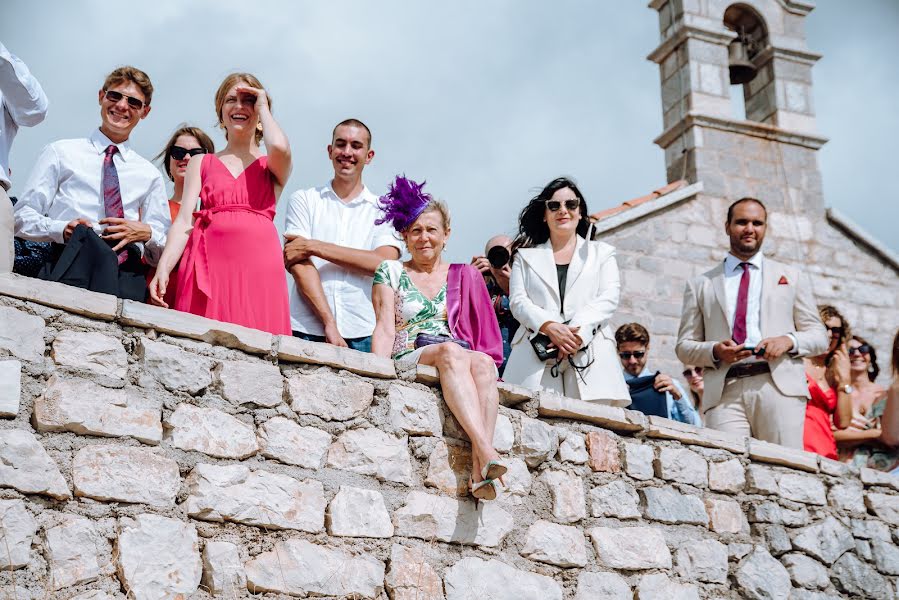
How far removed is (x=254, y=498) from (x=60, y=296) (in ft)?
3.24

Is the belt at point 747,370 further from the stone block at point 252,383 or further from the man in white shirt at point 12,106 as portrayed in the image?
the man in white shirt at point 12,106

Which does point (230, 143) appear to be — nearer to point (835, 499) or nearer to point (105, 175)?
point (105, 175)

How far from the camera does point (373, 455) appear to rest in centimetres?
425

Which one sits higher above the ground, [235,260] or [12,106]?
[12,106]

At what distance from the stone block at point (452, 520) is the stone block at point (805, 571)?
1829mm

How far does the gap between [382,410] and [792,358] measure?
260 centimetres

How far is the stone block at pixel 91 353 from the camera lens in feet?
12.1

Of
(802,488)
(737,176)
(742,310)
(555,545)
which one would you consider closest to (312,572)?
(555,545)

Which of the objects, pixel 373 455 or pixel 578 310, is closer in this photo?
pixel 373 455

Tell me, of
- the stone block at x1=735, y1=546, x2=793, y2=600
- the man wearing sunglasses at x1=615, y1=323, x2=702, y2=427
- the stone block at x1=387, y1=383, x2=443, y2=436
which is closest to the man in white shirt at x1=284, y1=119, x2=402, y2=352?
the stone block at x1=387, y1=383, x2=443, y2=436

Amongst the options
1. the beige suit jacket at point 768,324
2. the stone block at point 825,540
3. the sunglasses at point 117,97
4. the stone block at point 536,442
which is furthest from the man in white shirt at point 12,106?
the stone block at point 825,540

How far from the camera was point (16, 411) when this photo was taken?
3.53m

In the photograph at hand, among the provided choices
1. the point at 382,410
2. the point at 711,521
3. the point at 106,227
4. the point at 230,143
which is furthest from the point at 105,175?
the point at 711,521

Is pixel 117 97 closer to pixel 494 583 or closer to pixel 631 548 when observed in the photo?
pixel 494 583
